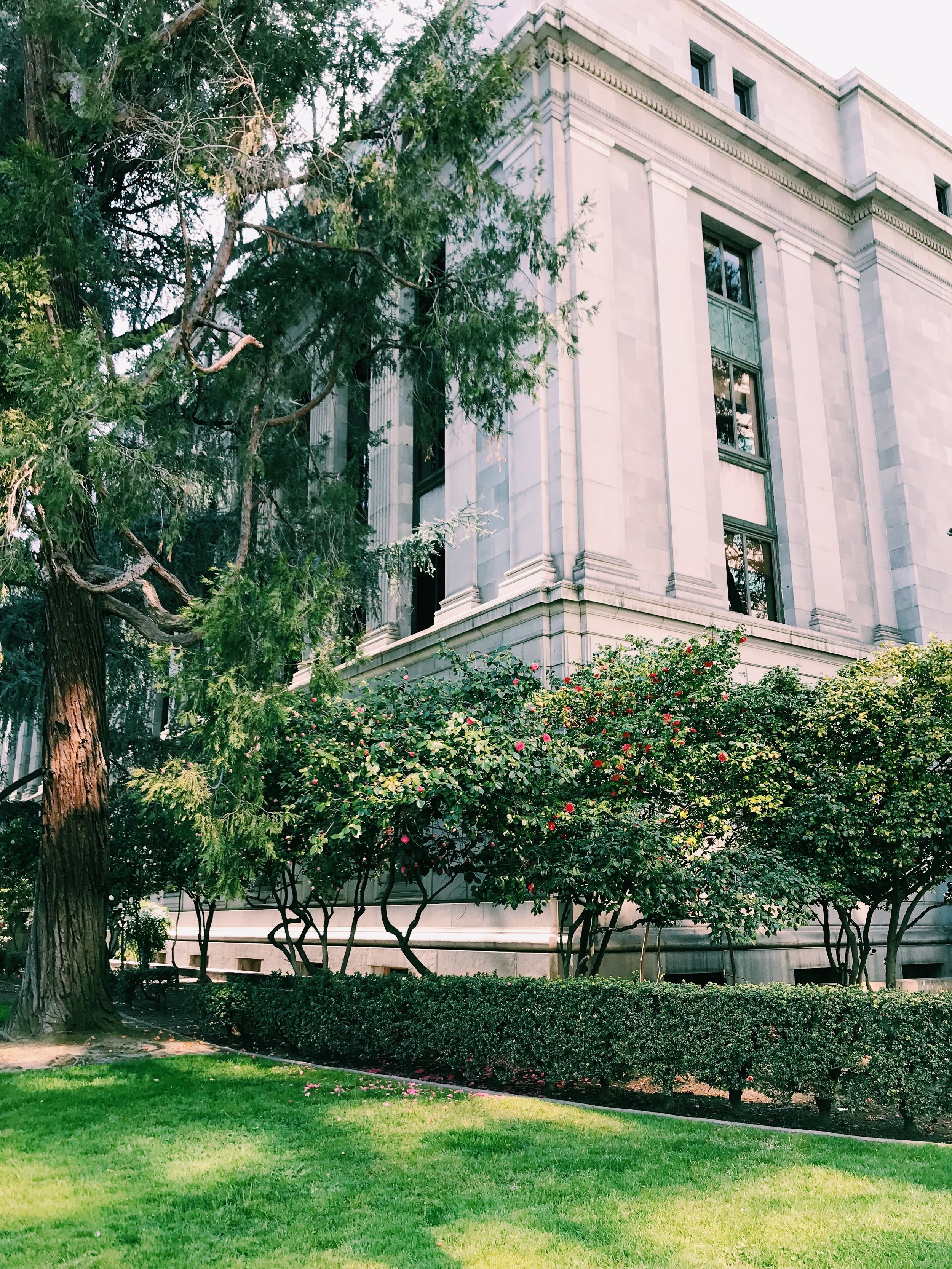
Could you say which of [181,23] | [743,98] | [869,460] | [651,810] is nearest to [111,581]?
[181,23]

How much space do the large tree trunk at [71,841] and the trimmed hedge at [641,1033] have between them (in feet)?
9.12

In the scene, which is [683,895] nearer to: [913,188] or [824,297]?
[824,297]

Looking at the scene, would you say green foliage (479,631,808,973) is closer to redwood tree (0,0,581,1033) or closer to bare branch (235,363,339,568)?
redwood tree (0,0,581,1033)

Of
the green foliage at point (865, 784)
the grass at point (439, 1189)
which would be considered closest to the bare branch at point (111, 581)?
the grass at point (439, 1189)

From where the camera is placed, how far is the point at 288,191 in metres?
13.5

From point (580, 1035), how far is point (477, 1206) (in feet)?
12.4

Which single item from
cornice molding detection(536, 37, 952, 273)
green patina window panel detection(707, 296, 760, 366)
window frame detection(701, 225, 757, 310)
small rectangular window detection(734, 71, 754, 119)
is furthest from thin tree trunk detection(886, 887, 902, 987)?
small rectangular window detection(734, 71, 754, 119)

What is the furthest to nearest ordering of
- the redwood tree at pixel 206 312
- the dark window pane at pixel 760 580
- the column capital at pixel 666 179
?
the dark window pane at pixel 760 580 < the column capital at pixel 666 179 < the redwood tree at pixel 206 312

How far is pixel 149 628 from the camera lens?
40.7 ft

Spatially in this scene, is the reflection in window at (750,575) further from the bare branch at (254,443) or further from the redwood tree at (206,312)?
the bare branch at (254,443)

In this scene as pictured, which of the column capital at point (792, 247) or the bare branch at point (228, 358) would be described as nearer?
the bare branch at point (228, 358)

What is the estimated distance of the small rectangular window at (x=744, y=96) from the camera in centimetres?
2372

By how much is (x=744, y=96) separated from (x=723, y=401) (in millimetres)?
8280

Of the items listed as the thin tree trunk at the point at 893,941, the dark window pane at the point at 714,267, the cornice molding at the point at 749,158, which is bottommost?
the thin tree trunk at the point at 893,941
